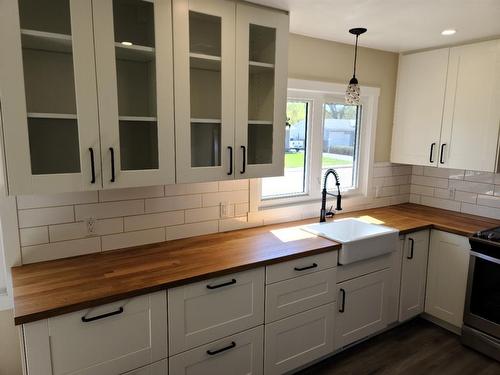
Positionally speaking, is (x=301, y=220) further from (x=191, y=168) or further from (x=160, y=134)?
(x=160, y=134)

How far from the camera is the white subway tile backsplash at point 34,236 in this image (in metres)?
1.81

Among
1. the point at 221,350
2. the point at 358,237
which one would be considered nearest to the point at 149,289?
the point at 221,350

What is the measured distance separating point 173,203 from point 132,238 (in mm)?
324

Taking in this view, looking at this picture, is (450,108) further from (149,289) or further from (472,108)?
(149,289)

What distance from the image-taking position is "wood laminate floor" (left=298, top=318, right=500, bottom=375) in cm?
237

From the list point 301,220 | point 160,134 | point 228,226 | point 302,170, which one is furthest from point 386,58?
point 160,134

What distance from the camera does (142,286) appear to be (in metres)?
1.57

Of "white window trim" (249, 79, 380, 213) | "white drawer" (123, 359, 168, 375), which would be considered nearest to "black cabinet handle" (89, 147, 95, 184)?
"white drawer" (123, 359, 168, 375)

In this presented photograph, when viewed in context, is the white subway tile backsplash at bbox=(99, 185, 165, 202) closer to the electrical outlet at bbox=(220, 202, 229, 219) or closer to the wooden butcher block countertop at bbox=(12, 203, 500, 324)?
the wooden butcher block countertop at bbox=(12, 203, 500, 324)

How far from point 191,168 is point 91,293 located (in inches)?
30.4

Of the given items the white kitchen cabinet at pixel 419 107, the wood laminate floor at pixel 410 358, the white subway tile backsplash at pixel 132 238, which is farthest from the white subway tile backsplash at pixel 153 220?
the white kitchen cabinet at pixel 419 107

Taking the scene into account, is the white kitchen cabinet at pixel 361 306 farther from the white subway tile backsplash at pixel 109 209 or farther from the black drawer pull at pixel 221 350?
the white subway tile backsplash at pixel 109 209

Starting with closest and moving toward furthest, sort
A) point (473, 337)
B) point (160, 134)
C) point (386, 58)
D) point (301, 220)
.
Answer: point (160, 134), point (473, 337), point (301, 220), point (386, 58)

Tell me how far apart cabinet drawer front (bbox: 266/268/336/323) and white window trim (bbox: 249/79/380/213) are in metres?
0.68
